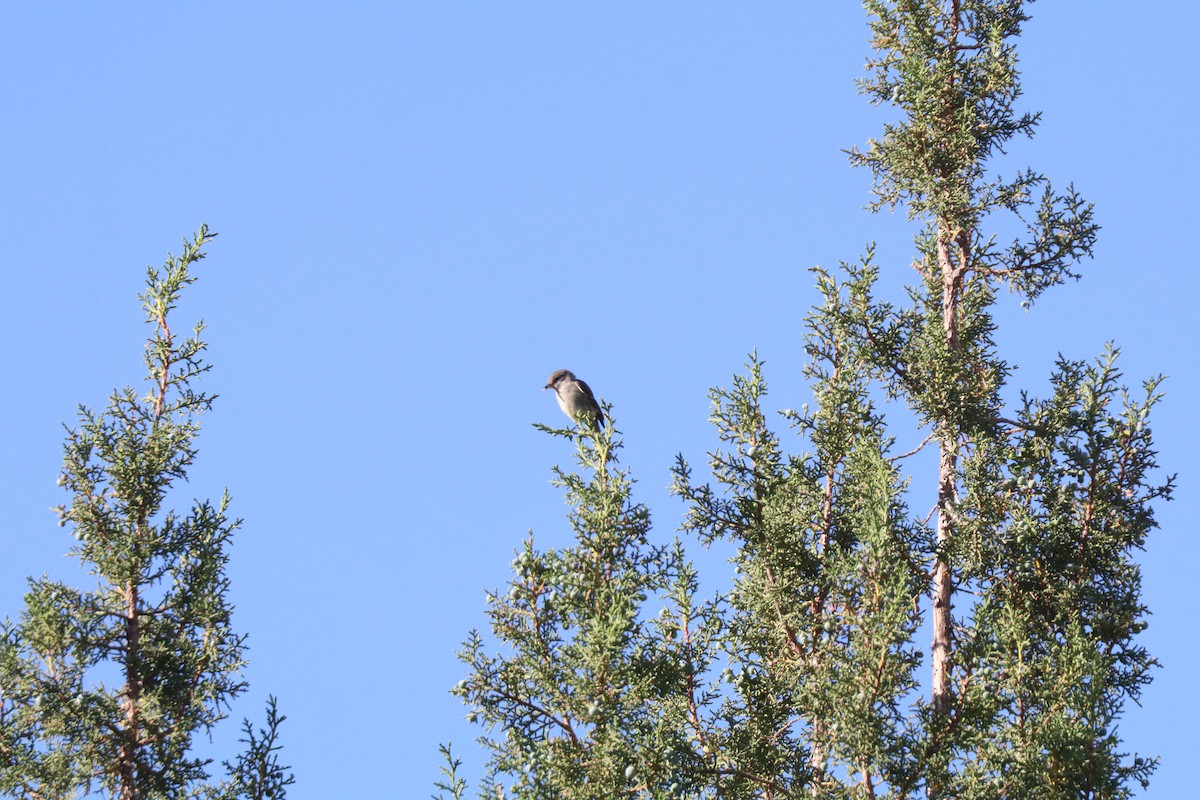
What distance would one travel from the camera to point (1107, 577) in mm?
11859

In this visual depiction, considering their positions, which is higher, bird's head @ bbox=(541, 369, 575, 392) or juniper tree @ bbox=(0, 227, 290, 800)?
bird's head @ bbox=(541, 369, 575, 392)

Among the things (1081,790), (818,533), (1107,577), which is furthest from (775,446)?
(1081,790)

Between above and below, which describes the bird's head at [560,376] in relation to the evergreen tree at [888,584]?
above

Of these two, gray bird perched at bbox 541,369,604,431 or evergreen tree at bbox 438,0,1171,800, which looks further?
gray bird perched at bbox 541,369,604,431

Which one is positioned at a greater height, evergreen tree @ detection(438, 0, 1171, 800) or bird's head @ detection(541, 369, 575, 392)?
bird's head @ detection(541, 369, 575, 392)

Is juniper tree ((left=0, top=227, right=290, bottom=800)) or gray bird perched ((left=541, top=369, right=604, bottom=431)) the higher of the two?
gray bird perched ((left=541, top=369, right=604, bottom=431))

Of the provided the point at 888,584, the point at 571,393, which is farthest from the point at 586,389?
the point at 888,584

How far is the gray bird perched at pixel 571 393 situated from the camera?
15.9 meters

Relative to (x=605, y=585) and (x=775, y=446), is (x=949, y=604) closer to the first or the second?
(x=775, y=446)

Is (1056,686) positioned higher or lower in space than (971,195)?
lower

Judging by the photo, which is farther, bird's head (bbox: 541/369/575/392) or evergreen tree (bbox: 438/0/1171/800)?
bird's head (bbox: 541/369/575/392)

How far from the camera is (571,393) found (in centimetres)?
1593

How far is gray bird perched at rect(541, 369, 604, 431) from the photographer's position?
15898 mm

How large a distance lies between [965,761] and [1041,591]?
6.41 ft
